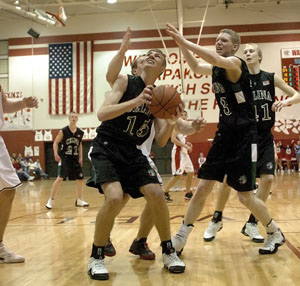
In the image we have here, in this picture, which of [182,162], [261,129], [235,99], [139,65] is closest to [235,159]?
[235,99]

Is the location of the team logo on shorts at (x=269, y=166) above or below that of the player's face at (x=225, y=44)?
below

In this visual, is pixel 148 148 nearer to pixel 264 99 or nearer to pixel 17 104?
pixel 17 104

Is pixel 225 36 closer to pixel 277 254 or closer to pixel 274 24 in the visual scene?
pixel 277 254

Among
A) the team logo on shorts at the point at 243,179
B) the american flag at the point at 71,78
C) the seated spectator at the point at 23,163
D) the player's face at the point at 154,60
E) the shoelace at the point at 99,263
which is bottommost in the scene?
the seated spectator at the point at 23,163

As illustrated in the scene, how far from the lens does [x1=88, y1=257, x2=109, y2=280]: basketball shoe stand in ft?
9.20

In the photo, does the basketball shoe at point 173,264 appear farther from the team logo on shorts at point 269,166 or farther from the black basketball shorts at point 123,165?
the team logo on shorts at point 269,166

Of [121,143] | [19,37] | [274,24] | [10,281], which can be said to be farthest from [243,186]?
[19,37]

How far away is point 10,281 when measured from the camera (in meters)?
2.82

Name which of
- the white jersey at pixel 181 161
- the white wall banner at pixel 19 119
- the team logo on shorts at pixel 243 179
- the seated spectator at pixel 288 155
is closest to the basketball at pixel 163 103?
the team logo on shorts at pixel 243 179

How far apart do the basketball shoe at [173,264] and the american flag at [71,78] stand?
18.3m

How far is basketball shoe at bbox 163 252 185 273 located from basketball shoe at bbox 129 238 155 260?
0.36 m

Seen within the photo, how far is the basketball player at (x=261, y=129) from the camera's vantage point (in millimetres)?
4078

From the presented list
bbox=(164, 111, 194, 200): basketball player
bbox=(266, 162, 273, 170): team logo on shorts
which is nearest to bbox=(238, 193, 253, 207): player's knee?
bbox=(266, 162, 273, 170): team logo on shorts

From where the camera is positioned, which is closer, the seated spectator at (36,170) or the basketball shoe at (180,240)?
the basketball shoe at (180,240)
